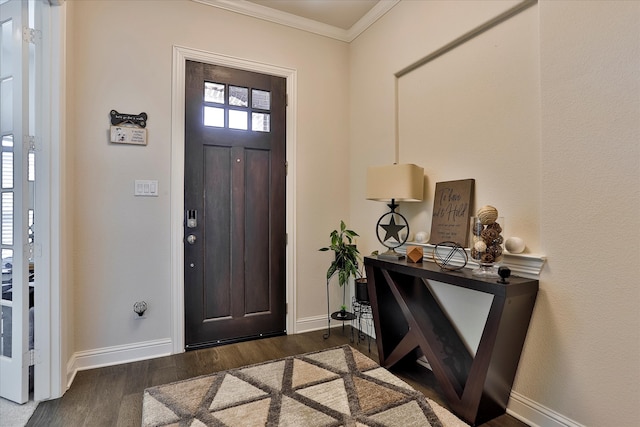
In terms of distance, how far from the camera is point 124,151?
2434 mm

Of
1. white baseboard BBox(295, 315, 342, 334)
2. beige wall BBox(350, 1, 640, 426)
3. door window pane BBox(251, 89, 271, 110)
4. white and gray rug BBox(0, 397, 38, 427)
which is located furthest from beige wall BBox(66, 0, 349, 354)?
beige wall BBox(350, 1, 640, 426)

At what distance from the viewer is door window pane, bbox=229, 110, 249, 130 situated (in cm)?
278

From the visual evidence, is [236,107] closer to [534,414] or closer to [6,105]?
[6,105]

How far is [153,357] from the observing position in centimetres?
249

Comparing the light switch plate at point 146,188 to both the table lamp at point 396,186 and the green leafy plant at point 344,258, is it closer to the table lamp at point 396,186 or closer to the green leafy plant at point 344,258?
the green leafy plant at point 344,258

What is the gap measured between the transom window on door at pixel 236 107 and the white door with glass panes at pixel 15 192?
111 centimetres

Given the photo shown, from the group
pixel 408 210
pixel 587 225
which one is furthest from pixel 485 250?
pixel 408 210

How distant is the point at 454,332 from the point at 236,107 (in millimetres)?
2389

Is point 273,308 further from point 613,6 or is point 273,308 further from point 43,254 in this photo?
point 613,6

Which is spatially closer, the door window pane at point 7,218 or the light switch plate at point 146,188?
the door window pane at point 7,218

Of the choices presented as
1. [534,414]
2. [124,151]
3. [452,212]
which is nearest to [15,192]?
[124,151]

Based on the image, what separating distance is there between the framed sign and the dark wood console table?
25 cm

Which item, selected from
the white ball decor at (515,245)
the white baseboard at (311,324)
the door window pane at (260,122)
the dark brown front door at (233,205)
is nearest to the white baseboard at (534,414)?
the white ball decor at (515,245)

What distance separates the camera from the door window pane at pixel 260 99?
2874 millimetres
